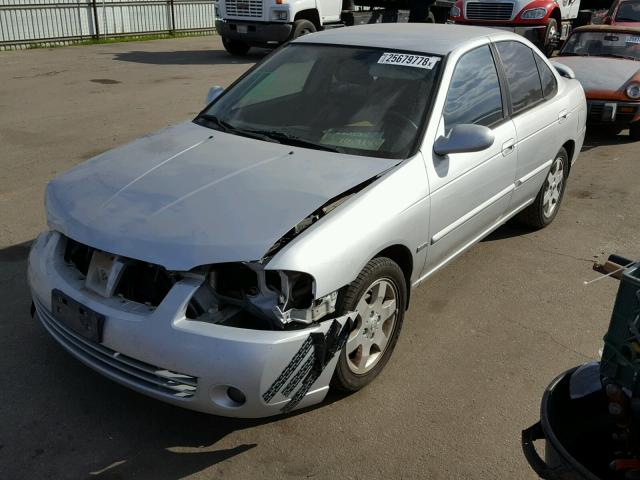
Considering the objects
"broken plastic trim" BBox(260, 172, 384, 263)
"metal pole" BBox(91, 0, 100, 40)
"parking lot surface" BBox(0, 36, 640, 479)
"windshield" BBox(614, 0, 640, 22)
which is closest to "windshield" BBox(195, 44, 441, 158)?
"broken plastic trim" BBox(260, 172, 384, 263)

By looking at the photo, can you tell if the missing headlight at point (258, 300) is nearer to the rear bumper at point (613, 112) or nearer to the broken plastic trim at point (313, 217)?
the broken plastic trim at point (313, 217)

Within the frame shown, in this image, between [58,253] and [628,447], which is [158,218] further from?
[628,447]

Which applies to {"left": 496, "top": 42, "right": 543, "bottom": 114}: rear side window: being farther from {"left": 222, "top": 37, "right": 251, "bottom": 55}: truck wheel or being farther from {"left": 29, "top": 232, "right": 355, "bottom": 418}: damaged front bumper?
{"left": 222, "top": 37, "right": 251, "bottom": 55}: truck wheel

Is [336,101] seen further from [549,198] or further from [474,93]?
[549,198]

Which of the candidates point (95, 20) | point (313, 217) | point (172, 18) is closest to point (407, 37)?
point (313, 217)

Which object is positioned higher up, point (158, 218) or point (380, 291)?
point (158, 218)

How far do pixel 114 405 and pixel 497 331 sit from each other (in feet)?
7.52

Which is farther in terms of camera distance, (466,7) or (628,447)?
(466,7)

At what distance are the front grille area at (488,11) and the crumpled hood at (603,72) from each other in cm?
A: 618

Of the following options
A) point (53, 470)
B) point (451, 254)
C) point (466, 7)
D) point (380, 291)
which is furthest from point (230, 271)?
point (466, 7)

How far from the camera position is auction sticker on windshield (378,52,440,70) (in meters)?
4.12

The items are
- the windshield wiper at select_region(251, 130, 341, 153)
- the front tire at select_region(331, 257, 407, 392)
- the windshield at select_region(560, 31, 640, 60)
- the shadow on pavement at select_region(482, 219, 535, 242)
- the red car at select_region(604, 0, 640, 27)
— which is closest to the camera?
the front tire at select_region(331, 257, 407, 392)

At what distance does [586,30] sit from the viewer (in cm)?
1028

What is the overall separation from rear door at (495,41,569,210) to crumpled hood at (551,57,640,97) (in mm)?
3630
